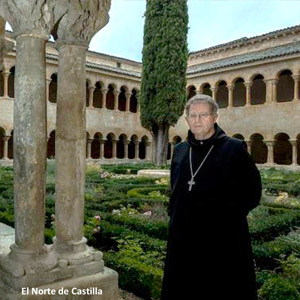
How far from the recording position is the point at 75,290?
11.1ft

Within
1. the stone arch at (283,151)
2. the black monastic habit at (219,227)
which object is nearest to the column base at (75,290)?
the black monastic habit at (219,227)

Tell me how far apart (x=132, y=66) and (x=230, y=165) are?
3291 centimetres

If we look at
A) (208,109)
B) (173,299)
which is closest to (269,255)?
(173,299)

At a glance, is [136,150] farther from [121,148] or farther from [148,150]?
[121,148]

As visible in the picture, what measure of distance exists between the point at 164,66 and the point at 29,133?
744 inches

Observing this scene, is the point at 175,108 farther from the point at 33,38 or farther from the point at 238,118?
the point at 33,38

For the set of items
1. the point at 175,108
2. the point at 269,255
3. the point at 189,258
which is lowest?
the point at 269,255

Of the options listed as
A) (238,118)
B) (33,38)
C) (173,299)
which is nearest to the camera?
(173,299)

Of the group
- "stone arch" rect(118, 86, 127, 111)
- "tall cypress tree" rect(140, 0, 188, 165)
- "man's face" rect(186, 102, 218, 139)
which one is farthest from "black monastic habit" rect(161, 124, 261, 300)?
"stone arch" rect(118, 86, 127, 111)

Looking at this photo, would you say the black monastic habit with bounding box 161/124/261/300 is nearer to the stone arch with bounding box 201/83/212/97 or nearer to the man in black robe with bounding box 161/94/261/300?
the man in black robe with bounding box 161/94/261/300

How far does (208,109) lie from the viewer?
291 cm

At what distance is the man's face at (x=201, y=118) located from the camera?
2904 millimetres

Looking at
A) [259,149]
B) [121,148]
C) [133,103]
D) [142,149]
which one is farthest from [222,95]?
[121,148]

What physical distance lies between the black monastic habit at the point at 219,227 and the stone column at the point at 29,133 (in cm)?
128
